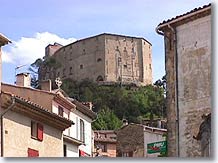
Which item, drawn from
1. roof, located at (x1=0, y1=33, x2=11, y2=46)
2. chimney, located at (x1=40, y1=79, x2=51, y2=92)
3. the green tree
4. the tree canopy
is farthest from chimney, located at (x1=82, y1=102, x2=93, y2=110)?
roof, located at (x1=0, y1=33, x2=11, y2=46)

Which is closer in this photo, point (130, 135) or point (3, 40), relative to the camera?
point (3, 40)

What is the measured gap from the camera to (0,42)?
5.00m

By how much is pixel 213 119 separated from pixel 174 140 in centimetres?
294

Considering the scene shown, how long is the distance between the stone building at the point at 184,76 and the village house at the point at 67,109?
1.67 meters

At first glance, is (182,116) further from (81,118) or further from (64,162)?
(81,118)

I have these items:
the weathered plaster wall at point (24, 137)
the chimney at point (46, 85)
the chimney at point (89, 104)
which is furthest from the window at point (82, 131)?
the weathered plaster wall at point (24, 137)

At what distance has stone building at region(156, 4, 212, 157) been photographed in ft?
19.3

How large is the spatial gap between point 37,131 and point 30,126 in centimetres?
24

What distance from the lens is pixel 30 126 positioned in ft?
23.3

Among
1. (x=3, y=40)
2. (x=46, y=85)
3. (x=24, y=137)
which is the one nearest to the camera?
(x=3, y=40)

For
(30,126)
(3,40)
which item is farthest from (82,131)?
(3,40)

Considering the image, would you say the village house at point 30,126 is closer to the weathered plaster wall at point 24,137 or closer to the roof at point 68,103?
the weathered plaster wall at point 24,137

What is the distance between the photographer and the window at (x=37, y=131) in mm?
7062

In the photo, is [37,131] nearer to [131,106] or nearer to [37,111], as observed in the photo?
[37,111]
